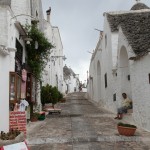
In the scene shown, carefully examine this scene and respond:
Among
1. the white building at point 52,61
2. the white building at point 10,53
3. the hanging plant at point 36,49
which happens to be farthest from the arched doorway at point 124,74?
the white building at point 52,61

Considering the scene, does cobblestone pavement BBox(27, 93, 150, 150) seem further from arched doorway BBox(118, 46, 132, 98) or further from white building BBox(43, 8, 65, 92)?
white building BBox(43, 8, 65, 92)

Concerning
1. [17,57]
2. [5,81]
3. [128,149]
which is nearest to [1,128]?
[5,81]

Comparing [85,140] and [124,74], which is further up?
[124,74]

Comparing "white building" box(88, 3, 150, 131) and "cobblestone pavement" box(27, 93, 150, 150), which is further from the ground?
"white building" box(88, 3, 150, 131)

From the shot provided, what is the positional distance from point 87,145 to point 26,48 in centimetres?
1005

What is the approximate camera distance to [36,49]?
18.5m

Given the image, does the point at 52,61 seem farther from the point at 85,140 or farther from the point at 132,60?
A: the point at 85,140

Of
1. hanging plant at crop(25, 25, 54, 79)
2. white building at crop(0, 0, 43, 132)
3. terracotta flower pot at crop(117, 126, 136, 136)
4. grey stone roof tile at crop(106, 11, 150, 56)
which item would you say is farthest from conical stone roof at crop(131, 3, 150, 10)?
terracotta flower pot at crop(117, 126, 136, 136)

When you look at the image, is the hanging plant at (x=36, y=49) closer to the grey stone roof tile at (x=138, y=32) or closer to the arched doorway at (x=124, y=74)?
the arched doorway at (x=124, y=74)

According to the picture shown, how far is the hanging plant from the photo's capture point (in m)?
18.1

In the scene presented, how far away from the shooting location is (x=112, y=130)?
12.6m

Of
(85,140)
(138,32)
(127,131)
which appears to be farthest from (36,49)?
(85,140)

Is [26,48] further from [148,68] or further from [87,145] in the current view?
[87,145]

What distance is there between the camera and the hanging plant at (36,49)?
18062 mm
